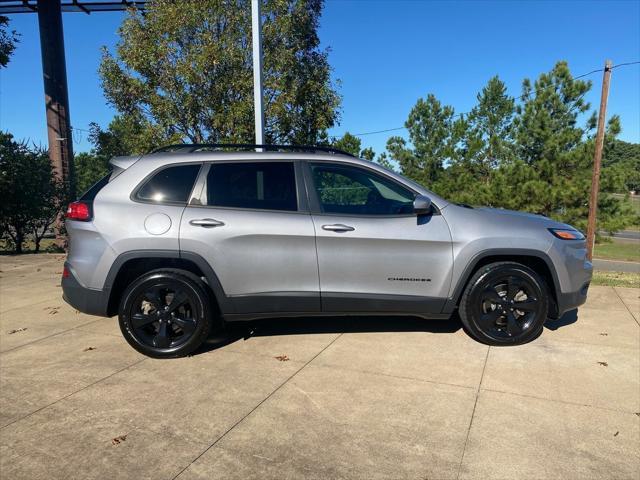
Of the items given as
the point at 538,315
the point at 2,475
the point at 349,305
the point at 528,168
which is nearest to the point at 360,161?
the point at 349,305

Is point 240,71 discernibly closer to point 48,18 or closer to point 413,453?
point 413,453

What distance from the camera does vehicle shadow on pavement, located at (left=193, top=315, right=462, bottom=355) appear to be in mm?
4508

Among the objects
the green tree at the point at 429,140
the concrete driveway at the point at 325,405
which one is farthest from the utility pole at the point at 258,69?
the green tree at the point at 429,140

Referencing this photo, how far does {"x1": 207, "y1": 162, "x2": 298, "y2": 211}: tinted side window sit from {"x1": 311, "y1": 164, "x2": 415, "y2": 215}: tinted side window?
0.25m

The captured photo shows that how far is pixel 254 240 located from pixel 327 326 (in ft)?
4.66

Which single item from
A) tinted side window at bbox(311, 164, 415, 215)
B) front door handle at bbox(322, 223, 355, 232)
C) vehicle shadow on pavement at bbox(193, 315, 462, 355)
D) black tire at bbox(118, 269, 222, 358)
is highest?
tinted side window at bbox(311, 164, 415, 215)

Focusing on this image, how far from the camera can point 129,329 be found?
383cm

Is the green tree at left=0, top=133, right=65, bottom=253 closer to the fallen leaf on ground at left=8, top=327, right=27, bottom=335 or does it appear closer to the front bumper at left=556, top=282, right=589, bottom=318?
the fallen leaf on ground at left=8, top=327, right=27, bottom=335

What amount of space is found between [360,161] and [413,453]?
244 centimetres

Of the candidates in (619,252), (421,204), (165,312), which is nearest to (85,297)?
(165,312)

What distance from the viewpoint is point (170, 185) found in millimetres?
3895

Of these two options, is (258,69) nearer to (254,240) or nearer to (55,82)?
(254,240)

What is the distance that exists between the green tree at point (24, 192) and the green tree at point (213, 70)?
3.60 m

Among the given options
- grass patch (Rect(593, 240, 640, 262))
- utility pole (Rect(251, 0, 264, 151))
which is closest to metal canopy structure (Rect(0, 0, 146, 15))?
utility pole (Rect(251, 0, 264, 151))
